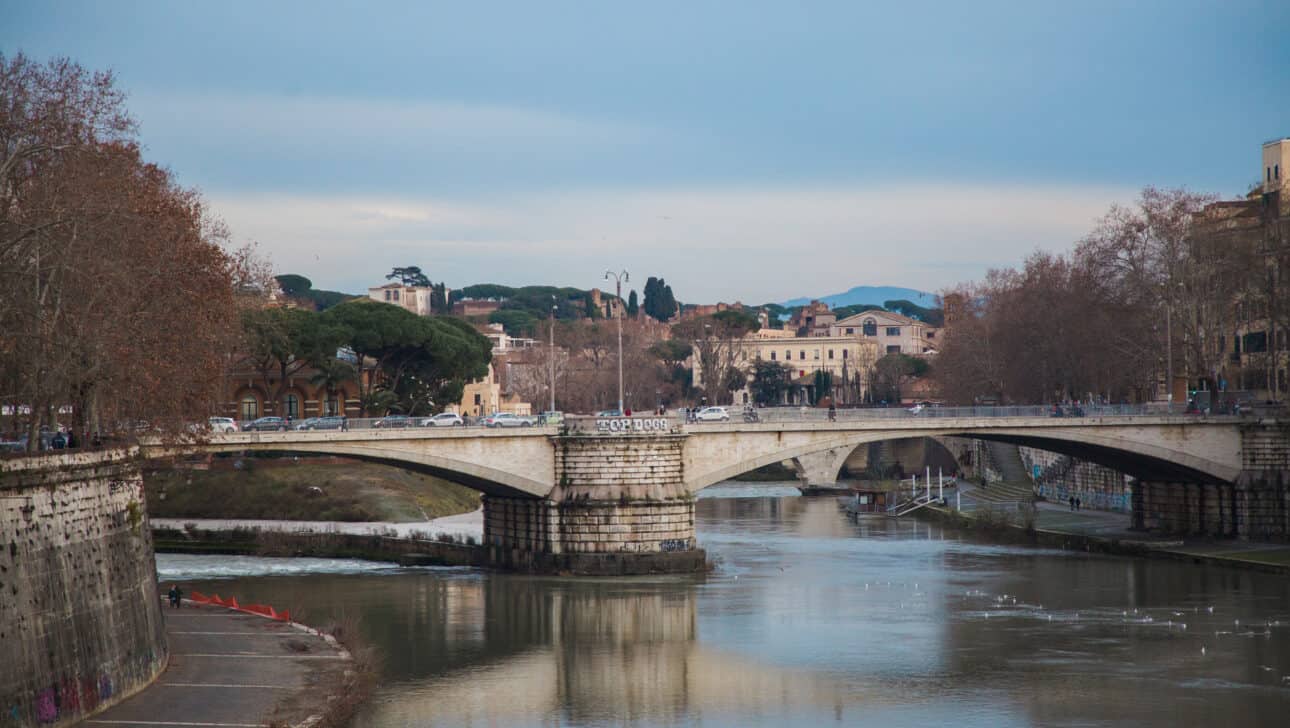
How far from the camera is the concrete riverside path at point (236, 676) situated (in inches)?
1069

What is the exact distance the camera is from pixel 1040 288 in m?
85.1

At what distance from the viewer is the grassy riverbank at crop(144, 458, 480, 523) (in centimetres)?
7062

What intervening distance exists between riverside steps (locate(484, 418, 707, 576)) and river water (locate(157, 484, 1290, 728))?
1264mm

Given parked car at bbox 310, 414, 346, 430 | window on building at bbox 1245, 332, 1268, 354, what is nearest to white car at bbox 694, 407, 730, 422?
parked car at bbox 310, 414, 346, 430

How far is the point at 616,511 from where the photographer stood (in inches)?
2034

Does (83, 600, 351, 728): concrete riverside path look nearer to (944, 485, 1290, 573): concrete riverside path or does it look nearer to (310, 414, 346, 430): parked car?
(310, 414, 346, 430): parked car

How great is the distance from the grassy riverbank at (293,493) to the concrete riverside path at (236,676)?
30296mm

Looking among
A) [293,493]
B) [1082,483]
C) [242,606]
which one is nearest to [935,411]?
[1082,483]

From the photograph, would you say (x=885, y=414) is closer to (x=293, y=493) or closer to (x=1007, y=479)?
(x=293, y=493)

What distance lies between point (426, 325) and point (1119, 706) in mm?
53536

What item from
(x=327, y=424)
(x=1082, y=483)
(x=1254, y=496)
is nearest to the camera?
(x=327, y=424)

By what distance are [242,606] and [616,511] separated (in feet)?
43.3

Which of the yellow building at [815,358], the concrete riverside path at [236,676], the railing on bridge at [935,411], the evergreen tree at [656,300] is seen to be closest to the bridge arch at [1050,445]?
the railing on bridge at [935,411]

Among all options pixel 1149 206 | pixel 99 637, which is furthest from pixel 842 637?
pixel 1149 206
